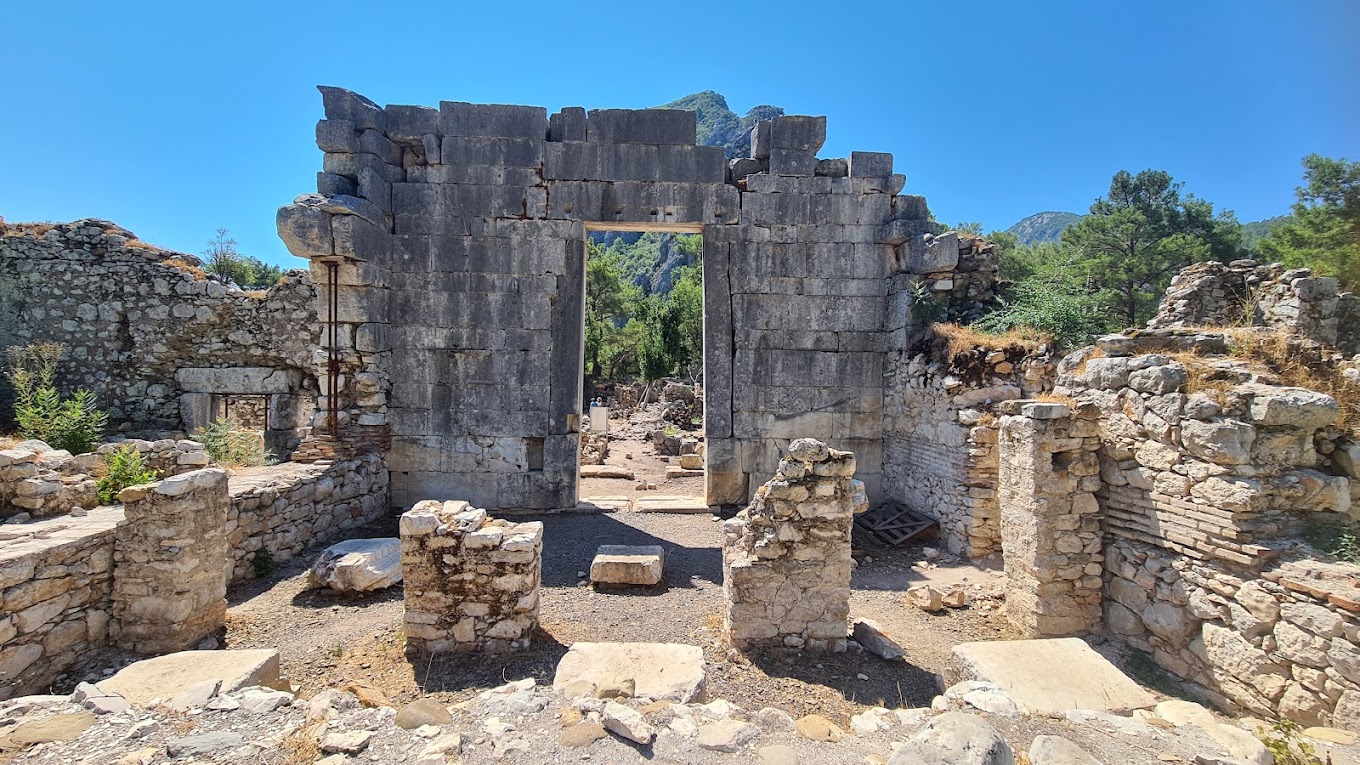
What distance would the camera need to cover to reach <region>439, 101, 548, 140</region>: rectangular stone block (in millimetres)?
9508

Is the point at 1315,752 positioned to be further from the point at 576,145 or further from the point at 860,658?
the point at 576,145

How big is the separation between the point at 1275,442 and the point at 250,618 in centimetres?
907

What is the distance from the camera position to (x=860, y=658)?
16.8 feet

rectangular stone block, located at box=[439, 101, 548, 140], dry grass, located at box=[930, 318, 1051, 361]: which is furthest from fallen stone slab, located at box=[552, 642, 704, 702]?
rectangular stone block, located at box=[439, 101, 548, 140]

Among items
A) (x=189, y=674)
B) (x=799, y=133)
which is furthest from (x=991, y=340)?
(x=189, y=674)

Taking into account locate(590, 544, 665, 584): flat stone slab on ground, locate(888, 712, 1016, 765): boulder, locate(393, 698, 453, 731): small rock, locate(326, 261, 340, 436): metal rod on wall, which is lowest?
locate(590, 544, 665, 584): flat stone slab on ground

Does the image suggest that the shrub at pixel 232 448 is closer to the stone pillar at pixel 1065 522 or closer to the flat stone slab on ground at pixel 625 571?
the flat stone slab on ground at pixel 625 571

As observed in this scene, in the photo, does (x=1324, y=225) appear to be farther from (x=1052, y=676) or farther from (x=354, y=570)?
(x=354, y=570)

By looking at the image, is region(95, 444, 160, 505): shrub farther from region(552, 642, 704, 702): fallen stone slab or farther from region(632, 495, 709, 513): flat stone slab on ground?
region(632, 495, 709, 513): flat stone slab on ground

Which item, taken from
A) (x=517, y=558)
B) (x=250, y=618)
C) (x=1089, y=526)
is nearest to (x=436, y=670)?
(x=517, y=558)

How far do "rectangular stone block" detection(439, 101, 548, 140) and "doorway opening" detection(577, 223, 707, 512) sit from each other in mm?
1961

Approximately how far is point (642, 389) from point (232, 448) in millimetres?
20465

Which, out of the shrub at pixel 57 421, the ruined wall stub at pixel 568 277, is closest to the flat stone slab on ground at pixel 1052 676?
the ruined wall stub at pixel 568 277

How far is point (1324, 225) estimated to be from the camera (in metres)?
17.5
